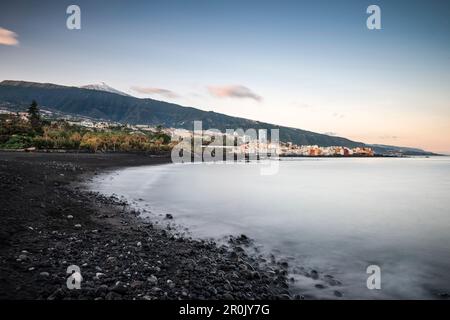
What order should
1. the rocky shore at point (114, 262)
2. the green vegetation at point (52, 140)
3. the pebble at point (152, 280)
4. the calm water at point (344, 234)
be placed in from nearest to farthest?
the rocky shore at point (114, 262)
the pebble at point (152, 280)
the calm water at point (344, 234)
the green vegetation at point (52, 140)

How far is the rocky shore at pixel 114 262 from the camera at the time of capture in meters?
5.86

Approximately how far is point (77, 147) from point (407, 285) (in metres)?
86.7

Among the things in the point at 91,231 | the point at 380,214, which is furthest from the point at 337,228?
the point at 91,231

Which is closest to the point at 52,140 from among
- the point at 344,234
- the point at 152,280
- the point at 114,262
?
the point at 344,234

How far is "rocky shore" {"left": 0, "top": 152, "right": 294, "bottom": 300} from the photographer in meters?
5.86

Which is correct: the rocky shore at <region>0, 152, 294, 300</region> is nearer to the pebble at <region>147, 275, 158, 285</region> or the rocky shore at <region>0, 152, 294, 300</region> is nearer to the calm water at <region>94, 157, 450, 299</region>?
the pebble at <region>147, 275, 158, 285</region>

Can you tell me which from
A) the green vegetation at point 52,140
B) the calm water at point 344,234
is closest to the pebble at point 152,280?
the calm water at point 344,234

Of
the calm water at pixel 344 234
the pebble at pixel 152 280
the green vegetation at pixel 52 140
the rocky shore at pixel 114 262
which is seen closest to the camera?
the rocky shore at pixel 114 262

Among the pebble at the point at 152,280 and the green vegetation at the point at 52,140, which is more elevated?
the green vegetation at the point at 52,140

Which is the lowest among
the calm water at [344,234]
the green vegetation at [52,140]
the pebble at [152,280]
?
the calm water at [344,234]

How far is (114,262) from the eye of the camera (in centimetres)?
733

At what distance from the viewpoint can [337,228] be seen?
53.8 feet

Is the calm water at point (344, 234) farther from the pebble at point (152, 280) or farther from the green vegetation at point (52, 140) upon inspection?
the green vegetation at point (52, 140)
